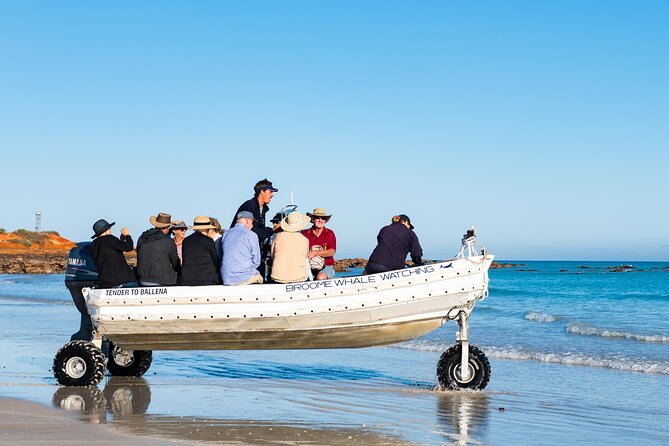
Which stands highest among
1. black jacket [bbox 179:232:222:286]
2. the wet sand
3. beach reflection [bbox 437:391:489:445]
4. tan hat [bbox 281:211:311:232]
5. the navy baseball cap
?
the navy baseball cap

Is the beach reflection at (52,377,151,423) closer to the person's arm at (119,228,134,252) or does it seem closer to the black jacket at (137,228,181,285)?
the black jacket at (137,228,181,285)

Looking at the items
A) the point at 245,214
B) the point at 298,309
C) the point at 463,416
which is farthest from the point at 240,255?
the point at 463,416

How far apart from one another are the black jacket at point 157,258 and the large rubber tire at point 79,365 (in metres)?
1.08

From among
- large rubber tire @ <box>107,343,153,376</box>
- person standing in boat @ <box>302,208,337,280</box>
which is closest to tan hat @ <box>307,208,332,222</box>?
person standing in boat @ <box>302,208,337,280</box>

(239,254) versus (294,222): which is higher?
(294,222)

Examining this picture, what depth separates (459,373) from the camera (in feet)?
35.4

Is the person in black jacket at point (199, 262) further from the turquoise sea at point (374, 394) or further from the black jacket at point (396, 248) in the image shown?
the black jacket at point (396, 248)

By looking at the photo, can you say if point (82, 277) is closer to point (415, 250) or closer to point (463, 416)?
point (415, 250)

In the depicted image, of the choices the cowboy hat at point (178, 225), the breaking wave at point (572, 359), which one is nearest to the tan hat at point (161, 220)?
the cowboy hat at point (178, 225)

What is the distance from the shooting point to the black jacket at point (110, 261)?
11.0 metres

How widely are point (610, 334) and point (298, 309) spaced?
13.2m

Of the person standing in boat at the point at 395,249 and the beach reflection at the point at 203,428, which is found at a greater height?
the person standing in boat at the point at 395,249

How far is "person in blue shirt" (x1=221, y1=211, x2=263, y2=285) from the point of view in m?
10.4

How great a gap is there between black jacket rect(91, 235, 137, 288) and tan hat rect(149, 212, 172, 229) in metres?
0.55
